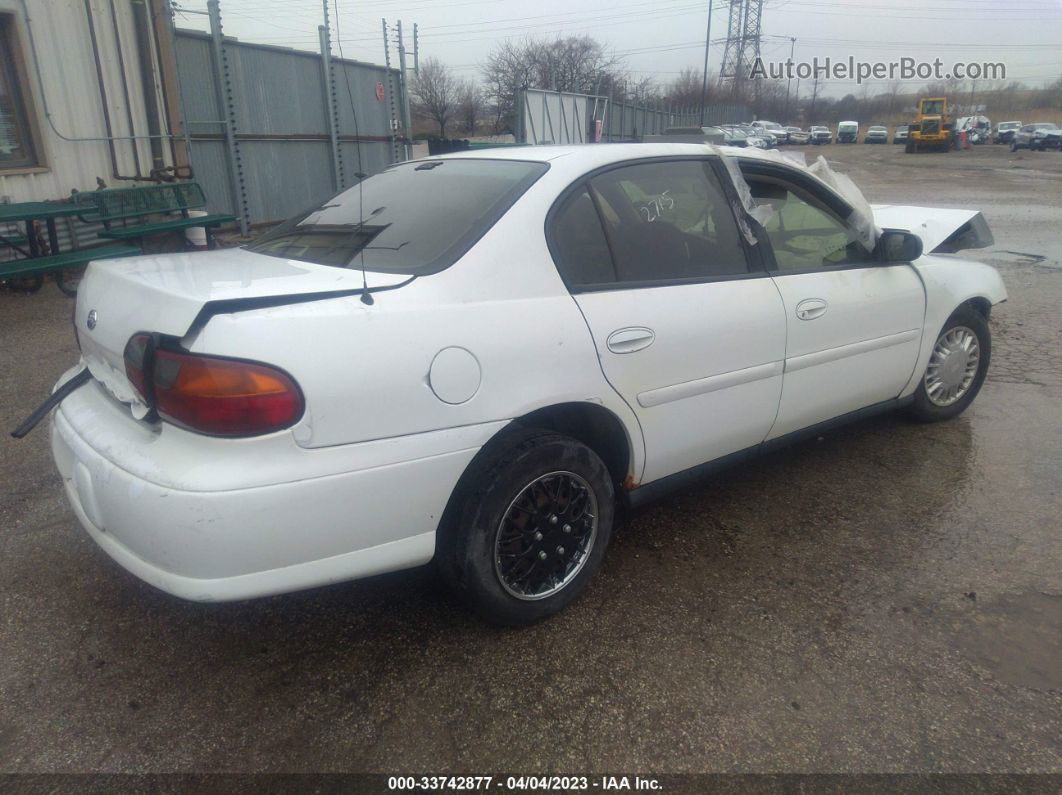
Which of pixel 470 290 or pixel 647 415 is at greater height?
pixel 470 290

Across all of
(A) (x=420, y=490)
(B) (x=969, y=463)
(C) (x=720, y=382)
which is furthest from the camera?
(B) (x=969, y=463)

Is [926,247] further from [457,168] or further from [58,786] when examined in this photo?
[58,786]

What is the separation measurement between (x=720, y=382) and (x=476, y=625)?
1.26 metres

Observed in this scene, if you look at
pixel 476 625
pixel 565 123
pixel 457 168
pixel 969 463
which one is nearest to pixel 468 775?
pixel 476 625

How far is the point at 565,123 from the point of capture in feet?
51.8

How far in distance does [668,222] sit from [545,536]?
4.25ft

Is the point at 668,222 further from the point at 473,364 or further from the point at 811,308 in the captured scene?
the point at 473,364

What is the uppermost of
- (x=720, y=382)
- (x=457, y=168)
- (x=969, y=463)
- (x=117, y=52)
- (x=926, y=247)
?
(x=117, y=52)

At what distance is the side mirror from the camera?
3.58 m

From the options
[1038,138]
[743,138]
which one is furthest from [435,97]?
[1038,138]

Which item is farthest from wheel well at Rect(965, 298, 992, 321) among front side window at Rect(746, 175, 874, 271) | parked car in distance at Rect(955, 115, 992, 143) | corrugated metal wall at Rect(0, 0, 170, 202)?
parked car in distance at Rect(955, 115, 992, 143)

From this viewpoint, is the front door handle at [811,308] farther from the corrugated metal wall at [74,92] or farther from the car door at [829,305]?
the corrugated metal wall at [74,92]

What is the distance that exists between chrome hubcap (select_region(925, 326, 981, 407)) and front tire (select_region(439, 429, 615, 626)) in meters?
2.38

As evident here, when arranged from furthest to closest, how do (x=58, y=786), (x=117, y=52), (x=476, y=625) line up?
(x=117, y=52) < (x=476, y=625) < (x=58, y=786)
